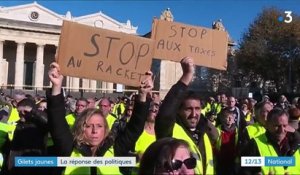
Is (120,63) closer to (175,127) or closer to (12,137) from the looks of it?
(175,127)

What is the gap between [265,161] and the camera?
13.8 feet


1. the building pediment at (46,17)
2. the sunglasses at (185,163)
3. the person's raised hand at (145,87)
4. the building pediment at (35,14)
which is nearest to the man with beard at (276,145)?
the person's raised hand at (145,87)

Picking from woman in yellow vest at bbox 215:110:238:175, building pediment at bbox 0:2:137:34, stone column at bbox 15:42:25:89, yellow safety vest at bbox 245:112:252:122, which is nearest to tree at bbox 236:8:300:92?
building pediment at bbox 0:2:137:34

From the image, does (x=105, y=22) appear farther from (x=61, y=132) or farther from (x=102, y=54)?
(x=61, y=132)


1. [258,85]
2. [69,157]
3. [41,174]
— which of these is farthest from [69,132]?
[258,85]

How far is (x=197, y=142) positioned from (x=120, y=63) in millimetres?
1151

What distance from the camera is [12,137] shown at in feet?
18.5

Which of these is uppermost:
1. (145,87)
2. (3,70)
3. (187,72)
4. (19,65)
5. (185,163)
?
(19,65)

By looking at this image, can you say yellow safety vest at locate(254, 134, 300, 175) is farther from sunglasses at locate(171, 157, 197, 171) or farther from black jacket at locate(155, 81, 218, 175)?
sunglasses at locate(171, 157, 197, 171)

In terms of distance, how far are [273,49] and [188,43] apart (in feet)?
136

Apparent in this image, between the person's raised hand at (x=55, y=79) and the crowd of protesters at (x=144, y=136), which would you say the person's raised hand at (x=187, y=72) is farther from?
the person's raised hand at (x=55, y=79)

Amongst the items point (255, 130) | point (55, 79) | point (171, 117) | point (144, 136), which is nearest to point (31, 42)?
point (255, 130)

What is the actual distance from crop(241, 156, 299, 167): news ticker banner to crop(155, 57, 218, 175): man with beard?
312 millimetres

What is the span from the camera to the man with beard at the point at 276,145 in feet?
14.0
